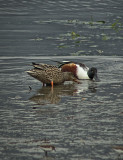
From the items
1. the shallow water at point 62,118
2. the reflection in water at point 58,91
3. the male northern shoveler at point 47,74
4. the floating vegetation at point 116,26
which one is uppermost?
the floating vegetation at point 116,26

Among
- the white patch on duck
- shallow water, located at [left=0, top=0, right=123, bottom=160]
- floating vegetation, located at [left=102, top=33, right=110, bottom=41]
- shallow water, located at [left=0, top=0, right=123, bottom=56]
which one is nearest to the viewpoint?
shallow water, located at [left=0, top=0, right=123, bottom=160]

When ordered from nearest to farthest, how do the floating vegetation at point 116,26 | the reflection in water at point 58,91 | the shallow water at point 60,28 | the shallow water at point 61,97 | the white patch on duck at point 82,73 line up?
the shallow water at point 61,97 < the reflection in water at point 58,91 < the white patch on duck at point 82,73 < the shallow water at point 60,28 < the floating vegetation at point 116,26

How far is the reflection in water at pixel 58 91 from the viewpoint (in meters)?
9.20

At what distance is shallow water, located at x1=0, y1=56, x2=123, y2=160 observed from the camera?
19.8 ft

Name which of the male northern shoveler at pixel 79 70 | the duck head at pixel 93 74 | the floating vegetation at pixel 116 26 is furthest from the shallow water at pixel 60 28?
the duck head at pixel 93 74

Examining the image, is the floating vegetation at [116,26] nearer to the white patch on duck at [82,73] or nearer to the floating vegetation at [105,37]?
the floating vegetation at [105,37]

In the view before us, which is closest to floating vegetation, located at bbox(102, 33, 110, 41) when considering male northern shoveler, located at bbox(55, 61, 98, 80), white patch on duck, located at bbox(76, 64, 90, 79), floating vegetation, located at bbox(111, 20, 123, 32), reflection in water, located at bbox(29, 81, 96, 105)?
floating vegetation, located at bbox(111, 20, 123, 32)

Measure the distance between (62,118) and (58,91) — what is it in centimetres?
281

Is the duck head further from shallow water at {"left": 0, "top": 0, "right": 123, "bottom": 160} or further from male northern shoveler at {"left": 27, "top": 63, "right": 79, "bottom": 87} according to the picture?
male northern shoveler at {"left": 27, "top": 63, "right": 79, "bottom": 87}

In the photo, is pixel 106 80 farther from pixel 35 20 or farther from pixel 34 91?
pixel 35 20

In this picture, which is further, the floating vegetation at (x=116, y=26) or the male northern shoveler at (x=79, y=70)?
the floating vegetation at (x=116, y=26)

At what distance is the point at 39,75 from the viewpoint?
1092 cm

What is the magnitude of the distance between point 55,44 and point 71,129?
12.0 m

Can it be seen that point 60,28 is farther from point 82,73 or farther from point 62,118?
point 62,118
